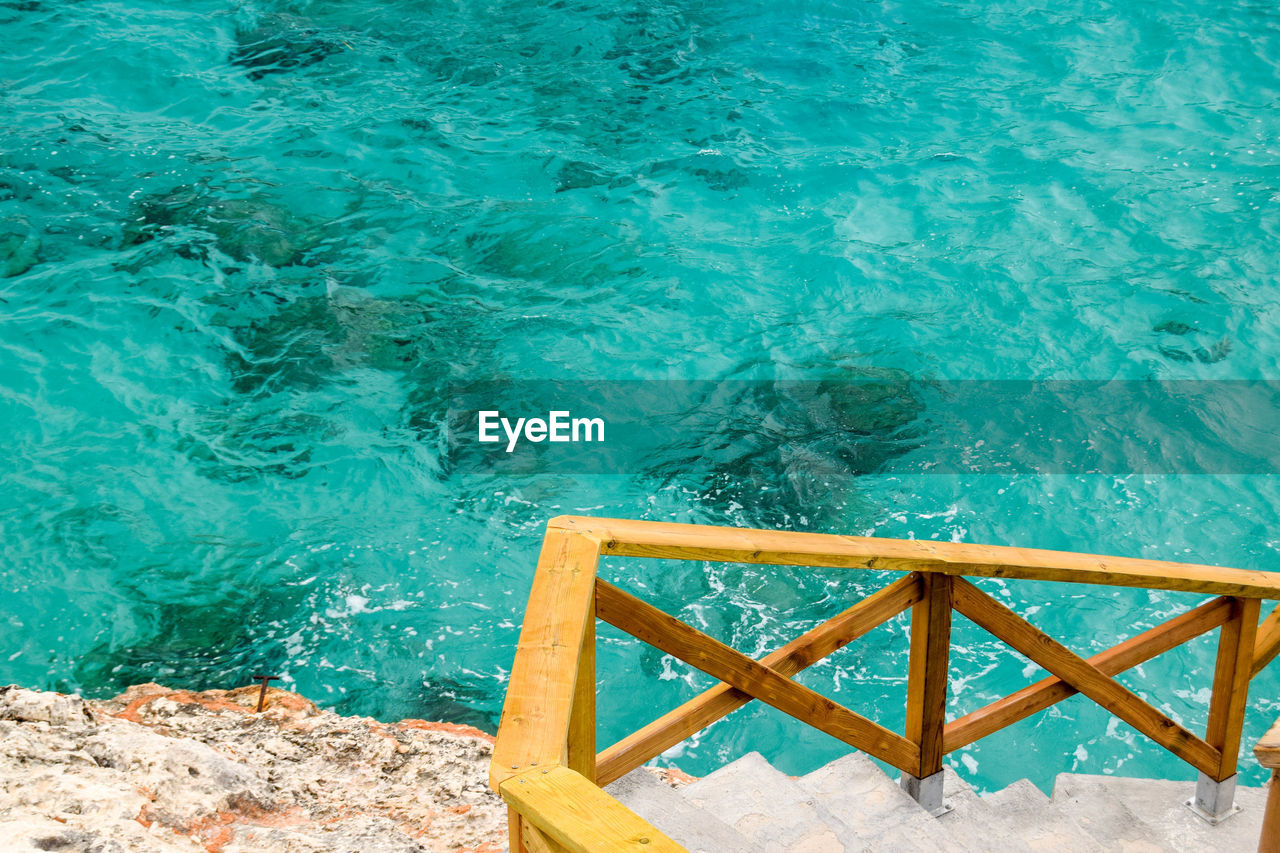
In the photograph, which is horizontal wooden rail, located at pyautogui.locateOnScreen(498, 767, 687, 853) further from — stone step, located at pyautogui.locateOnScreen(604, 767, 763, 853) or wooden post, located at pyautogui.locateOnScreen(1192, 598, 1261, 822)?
wooden post, located at pyautogui.locateOnScreen(1192, 598, 1261, 822)

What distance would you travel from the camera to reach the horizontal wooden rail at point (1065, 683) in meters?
3.10

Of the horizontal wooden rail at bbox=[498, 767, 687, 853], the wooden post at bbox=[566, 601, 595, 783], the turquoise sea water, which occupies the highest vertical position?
the horizontal wooden rail at bbox=[498, 767, 687, 853]

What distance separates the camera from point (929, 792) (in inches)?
124

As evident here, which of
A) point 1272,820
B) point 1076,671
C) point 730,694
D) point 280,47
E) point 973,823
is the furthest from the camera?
point 280,47

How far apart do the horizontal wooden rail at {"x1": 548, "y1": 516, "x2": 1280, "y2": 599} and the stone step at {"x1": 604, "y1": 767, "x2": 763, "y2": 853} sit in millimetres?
858

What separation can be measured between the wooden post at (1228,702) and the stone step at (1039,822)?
56cm

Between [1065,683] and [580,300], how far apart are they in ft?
23.4

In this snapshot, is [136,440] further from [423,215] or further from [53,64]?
[53,64]

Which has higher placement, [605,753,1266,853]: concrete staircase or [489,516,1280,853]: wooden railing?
[489,516,1280,853]: wooden railing

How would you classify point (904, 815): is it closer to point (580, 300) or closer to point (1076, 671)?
point (1076, 671)

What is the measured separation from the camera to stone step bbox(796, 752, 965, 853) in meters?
2.91

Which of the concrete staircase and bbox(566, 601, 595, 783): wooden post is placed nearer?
bbox(566, 601, 595, 783): wooden post

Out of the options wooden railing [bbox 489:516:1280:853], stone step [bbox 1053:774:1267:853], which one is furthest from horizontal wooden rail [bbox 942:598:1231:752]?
stone step [bbox 1053:774:1267:853]

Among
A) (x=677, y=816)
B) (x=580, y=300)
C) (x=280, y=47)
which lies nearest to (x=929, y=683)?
(x=677, y=816)
